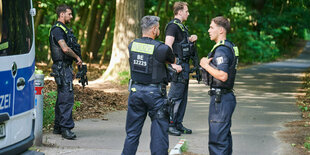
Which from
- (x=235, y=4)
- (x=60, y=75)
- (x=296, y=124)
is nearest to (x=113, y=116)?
(x=60, y=75)

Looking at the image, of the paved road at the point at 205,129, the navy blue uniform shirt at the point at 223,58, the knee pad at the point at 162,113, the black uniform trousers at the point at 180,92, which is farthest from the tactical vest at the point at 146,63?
the black uniform trousers at the point at 180,92

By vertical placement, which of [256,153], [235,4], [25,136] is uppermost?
[235,4]

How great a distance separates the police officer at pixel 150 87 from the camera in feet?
18.6

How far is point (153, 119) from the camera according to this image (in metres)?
5.74

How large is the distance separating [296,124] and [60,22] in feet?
16.7

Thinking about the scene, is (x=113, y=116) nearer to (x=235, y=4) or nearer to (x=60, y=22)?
(x=60, y=22)

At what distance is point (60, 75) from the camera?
7.30m

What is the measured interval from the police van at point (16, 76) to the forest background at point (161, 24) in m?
10.2

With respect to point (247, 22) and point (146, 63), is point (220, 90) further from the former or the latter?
point (247, 22)

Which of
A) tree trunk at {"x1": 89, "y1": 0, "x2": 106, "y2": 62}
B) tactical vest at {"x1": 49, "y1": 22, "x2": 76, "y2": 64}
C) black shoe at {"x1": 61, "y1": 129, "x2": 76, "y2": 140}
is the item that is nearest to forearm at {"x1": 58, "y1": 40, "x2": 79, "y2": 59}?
tactical vest at {"x1": 49, "y1": 22, "x2": 76, "y2": 64}

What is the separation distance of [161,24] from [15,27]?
1880 cm

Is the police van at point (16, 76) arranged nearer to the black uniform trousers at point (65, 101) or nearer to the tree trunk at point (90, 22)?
the black uniform trousers at point (65, 101)

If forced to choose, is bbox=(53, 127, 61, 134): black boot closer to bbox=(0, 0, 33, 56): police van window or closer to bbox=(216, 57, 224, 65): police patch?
bbox=(0, 0, 33, 56): police van window

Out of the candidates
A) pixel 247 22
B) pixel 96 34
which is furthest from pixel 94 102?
pixel 247 22
